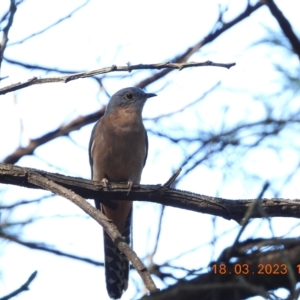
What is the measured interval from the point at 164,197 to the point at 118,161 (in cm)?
212

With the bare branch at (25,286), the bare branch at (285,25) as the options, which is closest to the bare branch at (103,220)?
the bare branch at (25,286)

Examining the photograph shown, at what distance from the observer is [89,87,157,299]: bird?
7.02 metres

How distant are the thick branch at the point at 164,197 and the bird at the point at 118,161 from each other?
5.52 ft

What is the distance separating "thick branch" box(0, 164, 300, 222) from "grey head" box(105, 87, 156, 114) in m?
2.72

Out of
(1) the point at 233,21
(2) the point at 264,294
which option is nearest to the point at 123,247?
(2) the point at 264,294

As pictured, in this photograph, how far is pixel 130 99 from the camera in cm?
795

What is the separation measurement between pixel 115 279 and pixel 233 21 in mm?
3305

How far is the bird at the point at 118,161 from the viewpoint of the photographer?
7.02 metres

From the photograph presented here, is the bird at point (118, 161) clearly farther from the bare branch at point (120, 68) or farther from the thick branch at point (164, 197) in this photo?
the bare branch at point (120, 68)

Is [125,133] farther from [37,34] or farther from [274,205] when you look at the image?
[274,205]

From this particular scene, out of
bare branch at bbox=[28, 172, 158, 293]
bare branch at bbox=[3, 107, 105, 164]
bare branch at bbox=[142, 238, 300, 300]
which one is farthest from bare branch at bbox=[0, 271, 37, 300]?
bare branch at bbox=[3, 107, 105, 164]

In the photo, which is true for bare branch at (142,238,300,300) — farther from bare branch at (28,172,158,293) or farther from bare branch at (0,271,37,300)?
bare branch at (0,271,37,300)

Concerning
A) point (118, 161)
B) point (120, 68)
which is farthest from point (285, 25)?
point (118, 161)

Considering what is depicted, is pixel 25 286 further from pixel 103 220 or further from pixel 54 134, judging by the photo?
pixel 54 134
